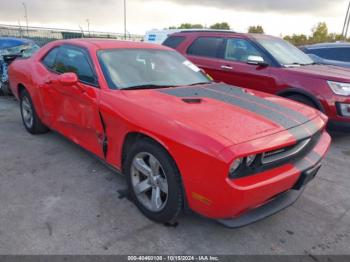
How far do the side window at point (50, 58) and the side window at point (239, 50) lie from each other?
3264mm

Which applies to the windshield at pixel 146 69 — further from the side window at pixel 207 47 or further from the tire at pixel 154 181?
the side window at pixel 207 47

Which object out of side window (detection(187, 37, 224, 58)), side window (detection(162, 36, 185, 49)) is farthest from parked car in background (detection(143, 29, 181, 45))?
side window (detection(187, 37, 224, 58))

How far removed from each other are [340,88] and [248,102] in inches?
101

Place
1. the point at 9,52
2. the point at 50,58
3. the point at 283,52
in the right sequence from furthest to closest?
the point at 9,52 → the point at 283,52 → the point at 50,58

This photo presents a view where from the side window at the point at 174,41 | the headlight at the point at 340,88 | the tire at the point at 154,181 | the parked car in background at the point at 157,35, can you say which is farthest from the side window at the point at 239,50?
the parked car in background at the point at 157,35

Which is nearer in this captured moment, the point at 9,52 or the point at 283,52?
the point at 283,52

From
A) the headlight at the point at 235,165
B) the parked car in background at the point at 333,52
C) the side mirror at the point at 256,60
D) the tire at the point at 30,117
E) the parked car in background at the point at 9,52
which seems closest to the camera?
the headlight at the point at 235,165

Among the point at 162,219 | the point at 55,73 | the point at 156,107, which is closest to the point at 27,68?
the point at 55,73

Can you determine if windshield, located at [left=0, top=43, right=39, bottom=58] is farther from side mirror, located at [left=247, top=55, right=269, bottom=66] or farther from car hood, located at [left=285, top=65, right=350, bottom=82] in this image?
car hood, located at [left=285, top=65, right=350, bottom=82]

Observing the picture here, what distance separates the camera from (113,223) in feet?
8.64

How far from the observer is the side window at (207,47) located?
610 cm

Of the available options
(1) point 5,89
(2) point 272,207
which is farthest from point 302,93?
(1) point 5,89

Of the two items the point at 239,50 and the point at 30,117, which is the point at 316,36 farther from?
the point at 30,117

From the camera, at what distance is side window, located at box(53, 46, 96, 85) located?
128 inches
